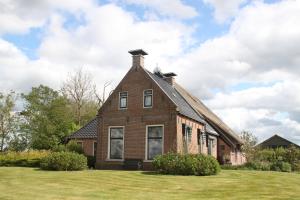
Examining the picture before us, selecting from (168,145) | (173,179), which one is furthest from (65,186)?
(168,145)

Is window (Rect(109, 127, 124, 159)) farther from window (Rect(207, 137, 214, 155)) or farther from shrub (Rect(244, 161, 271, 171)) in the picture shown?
shrub (Rect(244, 161, 271, 171))

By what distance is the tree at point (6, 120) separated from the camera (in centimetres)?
4409

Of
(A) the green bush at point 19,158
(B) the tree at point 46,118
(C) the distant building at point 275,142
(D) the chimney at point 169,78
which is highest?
(D) the chimney at point 169,78

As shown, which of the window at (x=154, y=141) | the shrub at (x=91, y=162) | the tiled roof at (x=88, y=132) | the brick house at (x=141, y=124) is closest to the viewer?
the brick house at (x=141, y=124)

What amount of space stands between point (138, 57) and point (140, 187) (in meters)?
14.1

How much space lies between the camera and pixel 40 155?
31.9 m

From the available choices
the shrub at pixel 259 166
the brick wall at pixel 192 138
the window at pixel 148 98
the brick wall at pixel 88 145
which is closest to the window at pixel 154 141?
the brick wall at pixel 192 138

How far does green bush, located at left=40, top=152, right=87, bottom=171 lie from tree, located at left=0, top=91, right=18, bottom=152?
22.0 metres

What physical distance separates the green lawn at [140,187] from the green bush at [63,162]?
2.86 metres

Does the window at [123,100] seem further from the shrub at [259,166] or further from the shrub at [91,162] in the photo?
the shrub at [259,166]

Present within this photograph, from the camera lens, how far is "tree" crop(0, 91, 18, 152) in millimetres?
44094

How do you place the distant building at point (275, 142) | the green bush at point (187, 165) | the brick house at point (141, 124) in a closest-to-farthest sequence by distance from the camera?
the green bush at point (187, 165), the brick house at point (141, 124), the distant building at point (275, 142)

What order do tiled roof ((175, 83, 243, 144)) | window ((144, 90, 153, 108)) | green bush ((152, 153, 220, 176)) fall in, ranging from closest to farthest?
green bush ((152, 153, 220, 176)) < window ((144, 90, 153, 108)) < tiled roof ((175, 83, 243, 144))

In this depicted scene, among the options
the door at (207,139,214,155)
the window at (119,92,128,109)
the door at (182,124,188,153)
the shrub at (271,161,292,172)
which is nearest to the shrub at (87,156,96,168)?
the window at (119,92,128,109)
